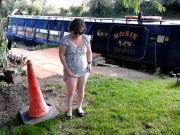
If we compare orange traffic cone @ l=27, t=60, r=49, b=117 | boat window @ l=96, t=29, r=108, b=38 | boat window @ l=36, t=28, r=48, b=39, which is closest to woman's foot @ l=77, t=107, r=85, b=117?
orange traffic cone @ l=27, t=60, r=49, b=117

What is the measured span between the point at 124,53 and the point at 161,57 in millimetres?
1679

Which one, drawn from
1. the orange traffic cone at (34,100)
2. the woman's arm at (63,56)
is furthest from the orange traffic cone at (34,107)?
the woman's arm at (63,56)

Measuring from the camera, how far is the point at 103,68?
11.4 metres

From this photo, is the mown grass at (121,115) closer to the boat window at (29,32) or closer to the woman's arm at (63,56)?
the woman's arm at (63,56)

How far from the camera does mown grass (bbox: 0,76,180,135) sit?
5.99 m

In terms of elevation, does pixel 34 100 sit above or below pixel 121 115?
above

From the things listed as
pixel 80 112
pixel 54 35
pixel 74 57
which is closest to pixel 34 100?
pixel 80 112

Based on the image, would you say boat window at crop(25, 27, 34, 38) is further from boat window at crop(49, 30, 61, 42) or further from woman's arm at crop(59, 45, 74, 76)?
woman's arm at crop(59, 45, 74, 76)

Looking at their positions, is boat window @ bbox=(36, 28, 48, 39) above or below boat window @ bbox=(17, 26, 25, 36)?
above

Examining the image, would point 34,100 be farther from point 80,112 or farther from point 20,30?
point 20,30

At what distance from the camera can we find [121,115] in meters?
6.49

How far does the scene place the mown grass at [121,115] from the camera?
19.7 ft

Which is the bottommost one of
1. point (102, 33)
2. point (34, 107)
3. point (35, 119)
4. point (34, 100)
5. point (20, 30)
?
point (20, 30)

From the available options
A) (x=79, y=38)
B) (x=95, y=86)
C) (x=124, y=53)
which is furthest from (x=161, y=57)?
(x=79, y=38)
